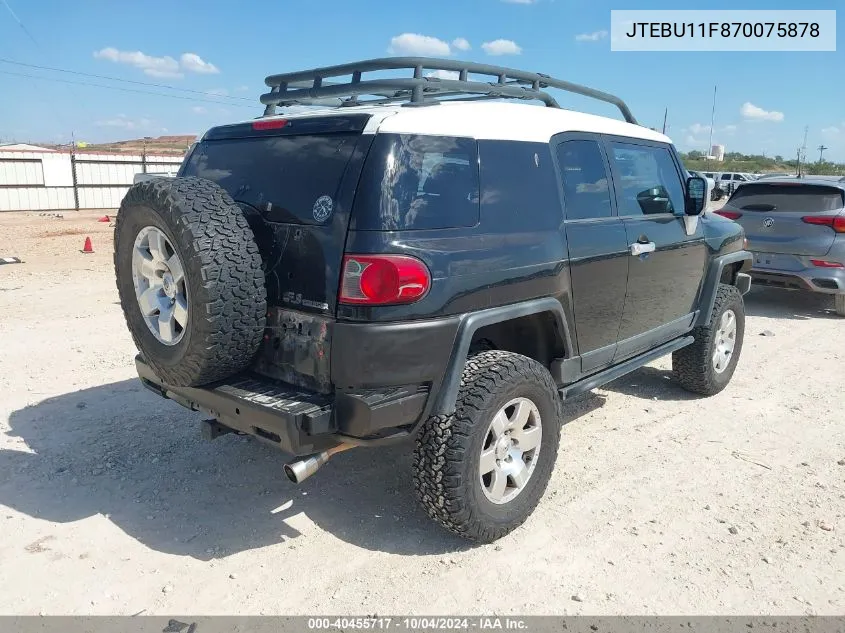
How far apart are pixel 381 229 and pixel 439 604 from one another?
163 centimetres

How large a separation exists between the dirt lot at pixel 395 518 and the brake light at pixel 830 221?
353 cm

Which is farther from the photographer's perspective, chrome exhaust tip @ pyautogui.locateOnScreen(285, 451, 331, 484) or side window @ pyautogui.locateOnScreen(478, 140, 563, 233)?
side window @ pyautogui.locateOnScreen(478, 140, 563, 233)

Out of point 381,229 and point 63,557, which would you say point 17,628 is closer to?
point 63,557

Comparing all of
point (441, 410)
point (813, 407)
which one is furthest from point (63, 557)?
point (813, 407)

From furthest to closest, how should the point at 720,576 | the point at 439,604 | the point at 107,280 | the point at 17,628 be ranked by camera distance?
the point at 107,280 < the point at 720,576 < the point at 439,604 < the point at 17,628

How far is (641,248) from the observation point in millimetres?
4160

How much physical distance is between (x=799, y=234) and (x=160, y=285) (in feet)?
26.2

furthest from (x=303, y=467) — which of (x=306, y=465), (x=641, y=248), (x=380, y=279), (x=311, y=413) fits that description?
(x=641, y=248)

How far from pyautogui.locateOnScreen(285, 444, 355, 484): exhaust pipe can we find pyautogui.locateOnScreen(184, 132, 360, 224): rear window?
1.02 meters

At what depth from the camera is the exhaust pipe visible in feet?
9.30

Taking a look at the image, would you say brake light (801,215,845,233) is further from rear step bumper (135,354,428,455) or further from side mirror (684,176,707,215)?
rear step bumper (135,354,428,455)

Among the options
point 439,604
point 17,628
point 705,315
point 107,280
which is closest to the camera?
point 17,628

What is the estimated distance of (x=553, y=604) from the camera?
2.86 m

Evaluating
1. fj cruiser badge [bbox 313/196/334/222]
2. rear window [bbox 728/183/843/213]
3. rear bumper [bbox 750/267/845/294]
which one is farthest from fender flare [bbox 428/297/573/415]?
rear window [bbox 728/183/843/213]
